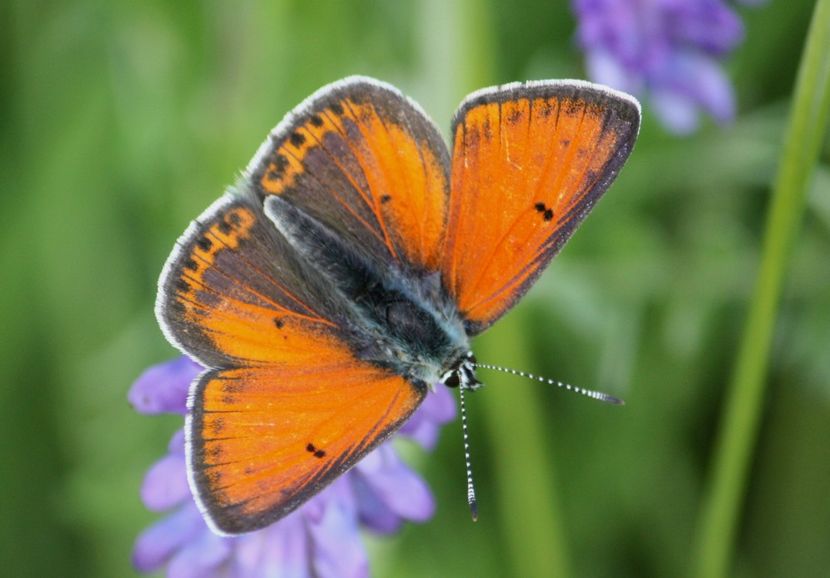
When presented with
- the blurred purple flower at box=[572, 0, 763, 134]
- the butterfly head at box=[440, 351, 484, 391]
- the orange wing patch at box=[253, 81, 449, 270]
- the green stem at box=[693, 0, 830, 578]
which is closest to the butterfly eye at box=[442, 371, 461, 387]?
the butterfly head at box=[440, 351, 484, 391]

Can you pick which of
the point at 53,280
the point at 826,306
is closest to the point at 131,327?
the point at 53,280

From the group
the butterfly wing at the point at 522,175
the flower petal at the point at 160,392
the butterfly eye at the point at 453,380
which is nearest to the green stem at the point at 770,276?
the butterfly wing at the point at 522,175

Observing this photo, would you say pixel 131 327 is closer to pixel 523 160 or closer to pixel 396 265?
pixel 396 265

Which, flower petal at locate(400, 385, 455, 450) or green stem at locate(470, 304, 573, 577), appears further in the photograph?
green stem at locate(470, 304, 573, 577)

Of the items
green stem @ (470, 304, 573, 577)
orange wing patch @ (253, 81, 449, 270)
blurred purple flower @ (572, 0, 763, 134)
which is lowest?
green stem @ (470, 304, 573, 577)

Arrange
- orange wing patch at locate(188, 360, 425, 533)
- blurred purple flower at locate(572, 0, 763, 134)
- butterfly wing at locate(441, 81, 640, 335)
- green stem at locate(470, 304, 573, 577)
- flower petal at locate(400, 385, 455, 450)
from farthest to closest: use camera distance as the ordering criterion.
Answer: green stem at locate(470, 304, 573, 577), blurred purple flower at locate(572, 0, 763, 134), flower petal at locate(400, 385, 455, 450), butterfly wing at locate(441, 81, 640, 335), orange wing patch at locate(188, 360, 425, 533)

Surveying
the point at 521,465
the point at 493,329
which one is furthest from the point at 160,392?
the point at 521,465

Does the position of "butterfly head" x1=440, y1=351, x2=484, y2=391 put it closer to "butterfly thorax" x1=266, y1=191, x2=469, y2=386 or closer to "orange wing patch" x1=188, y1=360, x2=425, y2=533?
"butterfly thorax" x1=266, y1=191, x2=469, y2=386
